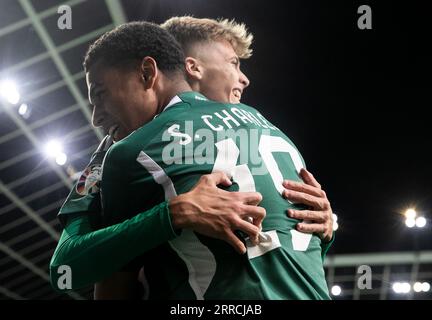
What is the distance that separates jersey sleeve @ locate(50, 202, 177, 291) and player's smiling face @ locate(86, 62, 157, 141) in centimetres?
44

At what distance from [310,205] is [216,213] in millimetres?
389

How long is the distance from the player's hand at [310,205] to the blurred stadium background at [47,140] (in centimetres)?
380

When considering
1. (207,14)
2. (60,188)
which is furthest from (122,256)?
(60,188)

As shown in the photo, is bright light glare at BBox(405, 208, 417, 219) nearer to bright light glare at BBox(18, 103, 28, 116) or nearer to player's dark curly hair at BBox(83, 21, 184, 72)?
bright light glare at BBox(18, 103, 28, 116)

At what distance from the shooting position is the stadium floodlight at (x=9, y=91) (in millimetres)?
7703

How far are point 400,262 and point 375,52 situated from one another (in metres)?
7.26

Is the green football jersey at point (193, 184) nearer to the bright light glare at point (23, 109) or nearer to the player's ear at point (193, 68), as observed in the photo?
the player's ear at point (193, 68)

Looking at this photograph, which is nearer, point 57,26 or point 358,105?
point 57,26

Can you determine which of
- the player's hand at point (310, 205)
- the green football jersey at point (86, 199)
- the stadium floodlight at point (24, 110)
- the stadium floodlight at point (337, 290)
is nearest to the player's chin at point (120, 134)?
the green football jersey at point (86, 199)

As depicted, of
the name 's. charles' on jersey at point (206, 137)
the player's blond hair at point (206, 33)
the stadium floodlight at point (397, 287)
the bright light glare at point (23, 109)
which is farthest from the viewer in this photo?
the stadium floodlight at point (397, 287)

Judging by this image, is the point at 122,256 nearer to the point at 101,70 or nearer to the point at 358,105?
the point at 101,70

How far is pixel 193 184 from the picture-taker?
158 centimetres

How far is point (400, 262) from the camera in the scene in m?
12.6
